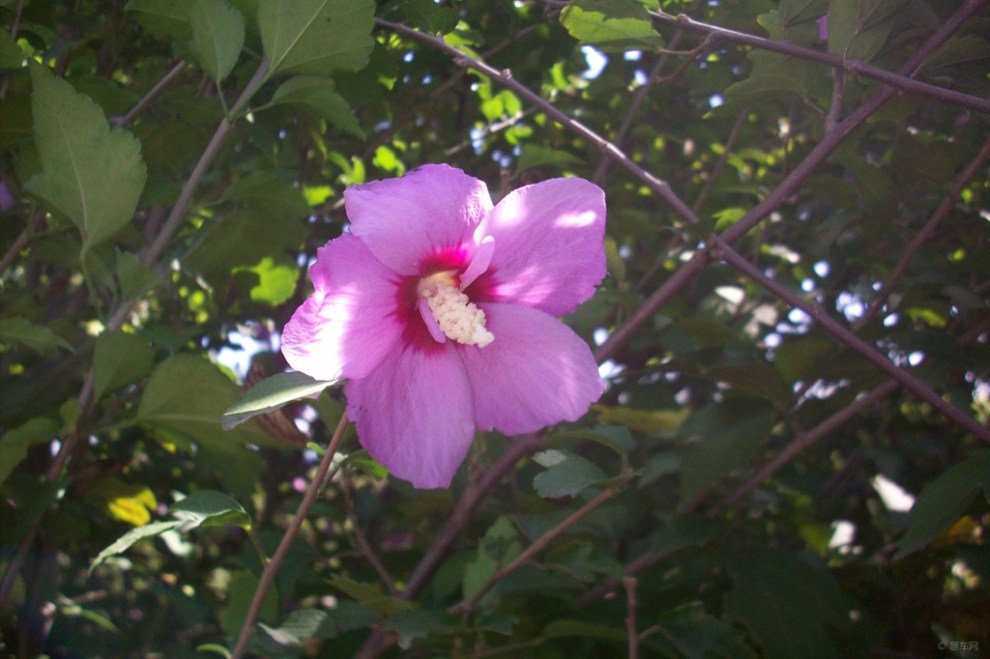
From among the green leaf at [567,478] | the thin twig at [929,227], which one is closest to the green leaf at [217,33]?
the green leaf at [567,478]

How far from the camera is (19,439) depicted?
37.4 inches

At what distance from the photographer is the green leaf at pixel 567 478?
2.89 feet

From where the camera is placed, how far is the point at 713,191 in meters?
1.55

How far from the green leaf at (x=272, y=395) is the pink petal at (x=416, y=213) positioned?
0.13 m

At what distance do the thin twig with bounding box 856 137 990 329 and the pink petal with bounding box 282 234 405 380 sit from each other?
829mm

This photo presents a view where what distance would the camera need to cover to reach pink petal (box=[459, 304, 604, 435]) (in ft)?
2.60

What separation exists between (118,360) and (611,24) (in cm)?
68

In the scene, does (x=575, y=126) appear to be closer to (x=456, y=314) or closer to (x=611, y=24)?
(x=611, y=24)

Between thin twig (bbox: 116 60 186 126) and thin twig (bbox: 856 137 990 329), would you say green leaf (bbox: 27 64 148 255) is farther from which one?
thin twig (bbox: 856 137 990 329)

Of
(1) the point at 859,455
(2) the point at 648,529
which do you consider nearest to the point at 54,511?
(2) the point at 648,529

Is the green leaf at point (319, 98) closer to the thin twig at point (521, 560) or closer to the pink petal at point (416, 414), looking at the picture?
the pink petal at point (416, 414)

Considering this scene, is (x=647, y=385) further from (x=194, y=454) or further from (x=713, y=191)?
(x=194, y=454)

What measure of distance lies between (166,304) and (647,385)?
0.85 meters

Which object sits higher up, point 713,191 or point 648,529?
point 713,191
